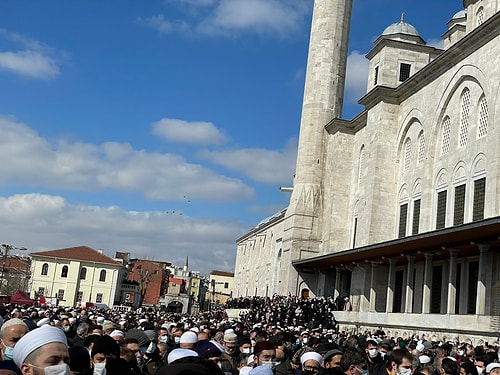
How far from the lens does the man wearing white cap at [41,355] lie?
3305 mm

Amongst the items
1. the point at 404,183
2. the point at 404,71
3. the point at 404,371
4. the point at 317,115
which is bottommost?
the point at 404,371

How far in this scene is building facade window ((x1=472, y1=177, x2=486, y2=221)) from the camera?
91.4 ft

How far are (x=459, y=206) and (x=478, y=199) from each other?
6.36ft

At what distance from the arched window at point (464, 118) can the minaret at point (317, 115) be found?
16781 millimetres

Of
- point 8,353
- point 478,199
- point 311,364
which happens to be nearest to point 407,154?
point 478,199

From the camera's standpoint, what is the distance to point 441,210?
32.1 metres

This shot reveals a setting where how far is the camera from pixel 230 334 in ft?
26.8

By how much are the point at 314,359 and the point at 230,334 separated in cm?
212

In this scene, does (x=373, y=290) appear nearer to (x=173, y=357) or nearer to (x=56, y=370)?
(x=173, y=357)

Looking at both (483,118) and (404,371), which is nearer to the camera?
(404,371)

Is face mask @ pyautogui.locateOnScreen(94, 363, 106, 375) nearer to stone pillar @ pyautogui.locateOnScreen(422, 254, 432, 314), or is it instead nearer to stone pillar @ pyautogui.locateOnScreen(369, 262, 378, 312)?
stone pillar @ pyautogui.locateOnScreen(422, 254, 432, 314)

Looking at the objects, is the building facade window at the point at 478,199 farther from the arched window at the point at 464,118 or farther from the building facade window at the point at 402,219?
the building facade window at the point at 402,219

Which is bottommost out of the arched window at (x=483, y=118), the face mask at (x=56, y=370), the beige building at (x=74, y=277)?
the face mask at (x=56, y=370)

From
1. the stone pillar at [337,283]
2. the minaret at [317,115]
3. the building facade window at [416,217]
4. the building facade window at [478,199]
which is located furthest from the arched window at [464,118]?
the minaret at [317,115]
